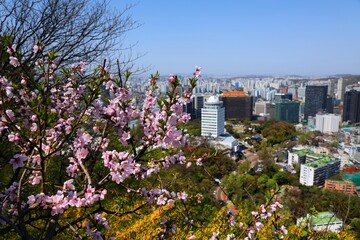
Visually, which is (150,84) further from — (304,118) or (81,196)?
(304,118)

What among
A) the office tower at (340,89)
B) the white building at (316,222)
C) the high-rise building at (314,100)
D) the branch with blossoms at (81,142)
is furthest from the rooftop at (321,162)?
the office tower at (340,89)

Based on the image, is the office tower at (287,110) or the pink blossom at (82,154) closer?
the pink blossom at (82,154)

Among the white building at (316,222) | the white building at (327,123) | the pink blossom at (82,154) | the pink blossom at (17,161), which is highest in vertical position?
the pink blossom at (17,161)

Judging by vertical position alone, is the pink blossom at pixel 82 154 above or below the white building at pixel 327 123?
above

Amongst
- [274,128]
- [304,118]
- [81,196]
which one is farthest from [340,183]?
[304,118]

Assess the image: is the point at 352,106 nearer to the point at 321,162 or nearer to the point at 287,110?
the point at 287,110

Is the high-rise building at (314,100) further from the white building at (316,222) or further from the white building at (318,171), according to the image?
the white building at (316,222)

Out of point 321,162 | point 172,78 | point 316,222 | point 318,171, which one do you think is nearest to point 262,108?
point 321,162

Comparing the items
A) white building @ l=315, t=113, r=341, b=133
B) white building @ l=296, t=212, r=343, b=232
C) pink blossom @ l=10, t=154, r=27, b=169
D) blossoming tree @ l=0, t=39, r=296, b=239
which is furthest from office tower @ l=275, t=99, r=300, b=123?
pink blossom @ l=10, t=154, r=27, b=169
